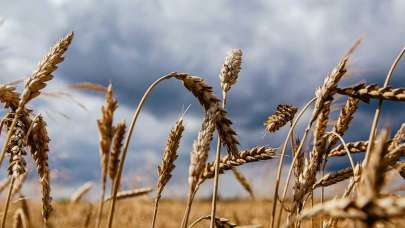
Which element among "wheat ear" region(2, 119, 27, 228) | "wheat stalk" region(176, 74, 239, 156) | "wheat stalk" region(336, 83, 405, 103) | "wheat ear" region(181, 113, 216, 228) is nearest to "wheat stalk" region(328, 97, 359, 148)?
"wheat stalk" region(336, 83, 405, 103)

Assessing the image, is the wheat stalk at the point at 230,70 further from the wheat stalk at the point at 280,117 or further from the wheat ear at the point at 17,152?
the wheat ear at the point at 17,152

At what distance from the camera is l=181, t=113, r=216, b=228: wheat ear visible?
6.63 ft

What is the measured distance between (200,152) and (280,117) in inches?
45.0

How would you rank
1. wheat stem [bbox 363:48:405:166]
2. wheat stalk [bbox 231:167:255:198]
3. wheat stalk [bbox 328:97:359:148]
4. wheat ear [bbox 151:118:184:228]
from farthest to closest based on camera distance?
wheat stalk [bbox 231:167:255:198]
wheat stalk [bbox 328:97:359:148]
wheat ear [bbox 151:118:184:228]
wheat stem [bbox 363:48:405:166]

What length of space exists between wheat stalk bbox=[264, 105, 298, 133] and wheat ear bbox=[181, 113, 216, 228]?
3.00 feet

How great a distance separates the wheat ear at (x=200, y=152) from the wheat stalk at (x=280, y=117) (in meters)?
0.91

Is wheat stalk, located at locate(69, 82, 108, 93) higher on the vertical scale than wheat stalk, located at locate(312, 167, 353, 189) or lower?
higher

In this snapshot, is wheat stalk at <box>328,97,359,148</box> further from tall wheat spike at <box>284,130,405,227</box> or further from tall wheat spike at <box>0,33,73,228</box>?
tall wheat spike at <box>0,33,73,228</box>

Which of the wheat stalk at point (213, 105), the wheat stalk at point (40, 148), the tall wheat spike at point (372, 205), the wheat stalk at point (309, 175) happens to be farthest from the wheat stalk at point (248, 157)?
the tall wheat spike at point (372, 205)

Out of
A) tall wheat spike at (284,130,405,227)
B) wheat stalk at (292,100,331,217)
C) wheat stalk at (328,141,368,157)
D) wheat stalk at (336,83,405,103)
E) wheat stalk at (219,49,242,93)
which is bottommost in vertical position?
tall wheat spike at (284,130,405,227)

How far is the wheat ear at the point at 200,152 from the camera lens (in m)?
2.02

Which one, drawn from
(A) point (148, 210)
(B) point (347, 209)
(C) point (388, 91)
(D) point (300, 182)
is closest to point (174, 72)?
(D) point (300, 182)

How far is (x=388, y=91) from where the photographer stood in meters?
2.30

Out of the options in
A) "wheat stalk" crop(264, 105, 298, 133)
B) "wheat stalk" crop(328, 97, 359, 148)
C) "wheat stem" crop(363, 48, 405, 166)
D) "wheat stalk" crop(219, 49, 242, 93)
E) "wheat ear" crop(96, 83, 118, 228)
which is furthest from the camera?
"wheat stalk" crop(264, 105, 298, 133)
